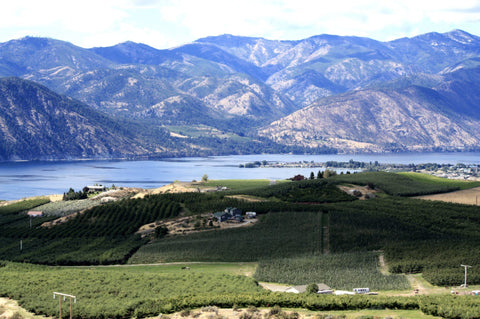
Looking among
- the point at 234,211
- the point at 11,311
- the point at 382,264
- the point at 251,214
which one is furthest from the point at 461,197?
the point at 11,311

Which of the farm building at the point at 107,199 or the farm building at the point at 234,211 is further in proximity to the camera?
the farm building at the point at 107,199

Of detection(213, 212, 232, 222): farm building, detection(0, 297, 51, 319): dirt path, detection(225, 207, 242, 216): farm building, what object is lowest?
detection(0, 297, 51, 319): dirt path

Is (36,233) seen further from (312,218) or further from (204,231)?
(312,218)

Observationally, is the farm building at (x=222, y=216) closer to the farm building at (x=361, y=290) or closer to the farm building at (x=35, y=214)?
the farm building at (x=35, y=214)

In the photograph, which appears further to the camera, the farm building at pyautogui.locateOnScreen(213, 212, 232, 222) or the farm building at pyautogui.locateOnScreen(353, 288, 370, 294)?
the farm building at pyautogui.locateOnScreen(213, 212, 232, 222)

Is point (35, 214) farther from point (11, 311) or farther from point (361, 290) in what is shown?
point (361, 290)

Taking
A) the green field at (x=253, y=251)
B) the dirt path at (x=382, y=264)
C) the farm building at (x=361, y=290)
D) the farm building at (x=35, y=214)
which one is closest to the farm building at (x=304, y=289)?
the farm building at (x=361, y=290)

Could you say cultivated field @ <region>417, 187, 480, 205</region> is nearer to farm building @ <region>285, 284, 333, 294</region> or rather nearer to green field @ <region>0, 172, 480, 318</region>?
green field @ <region>0, 172, 480, 318</region>

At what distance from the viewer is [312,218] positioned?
9025 centimetres

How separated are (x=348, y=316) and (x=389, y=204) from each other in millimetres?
66054

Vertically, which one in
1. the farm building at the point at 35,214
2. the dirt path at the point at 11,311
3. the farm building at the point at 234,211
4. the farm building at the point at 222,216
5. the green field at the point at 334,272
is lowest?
the green field at the point at 334,272

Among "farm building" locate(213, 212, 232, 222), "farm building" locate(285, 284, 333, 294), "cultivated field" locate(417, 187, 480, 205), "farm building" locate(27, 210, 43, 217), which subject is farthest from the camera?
"cultivated field" locate(417, 187, 480, 205)

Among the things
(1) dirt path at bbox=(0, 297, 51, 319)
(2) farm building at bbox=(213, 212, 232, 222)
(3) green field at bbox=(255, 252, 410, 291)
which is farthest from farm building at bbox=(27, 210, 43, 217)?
(1) dirt path at bbox=(0, 297, 51, 319)

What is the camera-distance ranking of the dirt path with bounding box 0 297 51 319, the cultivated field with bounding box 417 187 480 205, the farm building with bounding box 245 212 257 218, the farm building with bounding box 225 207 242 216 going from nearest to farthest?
the dirt path with bounding box 0 297 51 319 < the farm building with bounding box 225 207 242 216 < the farm building with bounding box 245 212 257 218 < the cultivated field with bounding box 417 187 480 205
